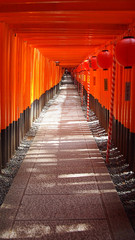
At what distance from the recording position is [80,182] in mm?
5883

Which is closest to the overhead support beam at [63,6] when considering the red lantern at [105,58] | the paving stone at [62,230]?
the red lantern at [105,58]

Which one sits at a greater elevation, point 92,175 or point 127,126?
point 127,126

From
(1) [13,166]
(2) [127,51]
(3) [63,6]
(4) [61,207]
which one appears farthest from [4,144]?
(2) [127,51]

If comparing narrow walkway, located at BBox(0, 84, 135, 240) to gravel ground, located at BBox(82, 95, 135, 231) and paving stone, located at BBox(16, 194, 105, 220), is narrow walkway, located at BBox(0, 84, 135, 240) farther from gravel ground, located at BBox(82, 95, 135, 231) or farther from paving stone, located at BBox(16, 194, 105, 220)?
gravel ground, located at BBox(82, 95, 135, 231)

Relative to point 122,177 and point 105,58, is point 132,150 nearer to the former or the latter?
point 122,177

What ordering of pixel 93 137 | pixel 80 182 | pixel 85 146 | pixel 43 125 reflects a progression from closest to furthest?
pixel 80 182 < pixel 85 146 < pixel 93 137 < pixel 43 125

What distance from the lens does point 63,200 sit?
501 cm

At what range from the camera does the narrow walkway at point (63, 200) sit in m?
3.99

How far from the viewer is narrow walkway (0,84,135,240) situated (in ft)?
13.1

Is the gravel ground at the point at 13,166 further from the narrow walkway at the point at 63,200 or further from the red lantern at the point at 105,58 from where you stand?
the red lantern at the point at 105,58

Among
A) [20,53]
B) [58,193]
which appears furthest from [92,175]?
[20,53]

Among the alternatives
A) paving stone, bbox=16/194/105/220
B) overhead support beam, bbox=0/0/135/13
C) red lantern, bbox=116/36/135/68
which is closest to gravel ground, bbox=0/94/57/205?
paving stone, bbox=16/194/105/220

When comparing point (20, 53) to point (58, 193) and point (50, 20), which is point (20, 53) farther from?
point (58, 193)

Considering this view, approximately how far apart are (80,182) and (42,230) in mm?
1994
